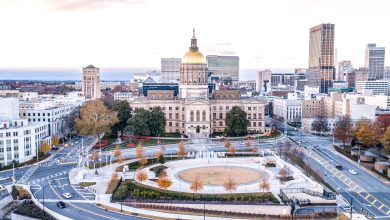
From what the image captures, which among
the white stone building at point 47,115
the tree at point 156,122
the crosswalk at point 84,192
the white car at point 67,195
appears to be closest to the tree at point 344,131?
the tree at point 156,122

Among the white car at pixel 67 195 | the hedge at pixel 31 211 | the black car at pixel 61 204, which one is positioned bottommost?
the hedge at pixel 31 211

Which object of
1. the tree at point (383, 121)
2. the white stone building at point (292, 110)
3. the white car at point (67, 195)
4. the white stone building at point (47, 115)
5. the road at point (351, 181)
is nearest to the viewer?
the road at point (351, 181)

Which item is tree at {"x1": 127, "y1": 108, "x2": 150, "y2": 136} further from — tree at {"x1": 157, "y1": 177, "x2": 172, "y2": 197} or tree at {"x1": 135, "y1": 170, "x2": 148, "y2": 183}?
tree at {"x1": 157, "y1": 177, "x2": 172, "y2": 197}

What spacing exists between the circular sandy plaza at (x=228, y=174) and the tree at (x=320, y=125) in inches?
1650

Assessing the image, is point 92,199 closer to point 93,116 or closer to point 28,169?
point 28,169

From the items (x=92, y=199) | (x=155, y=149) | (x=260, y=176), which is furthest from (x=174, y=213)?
(x=155, y=149)

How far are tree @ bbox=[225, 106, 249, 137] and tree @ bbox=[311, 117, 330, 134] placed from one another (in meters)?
22.9

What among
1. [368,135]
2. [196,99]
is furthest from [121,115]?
[368,135]

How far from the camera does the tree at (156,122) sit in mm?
113537

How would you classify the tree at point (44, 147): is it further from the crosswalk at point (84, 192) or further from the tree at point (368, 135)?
the tree at point (368, 135)

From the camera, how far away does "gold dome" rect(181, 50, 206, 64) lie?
429ft

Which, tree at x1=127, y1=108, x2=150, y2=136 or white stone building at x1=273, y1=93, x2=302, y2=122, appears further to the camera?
white stone building at x1=273, y1=93, x2=302, y2=122

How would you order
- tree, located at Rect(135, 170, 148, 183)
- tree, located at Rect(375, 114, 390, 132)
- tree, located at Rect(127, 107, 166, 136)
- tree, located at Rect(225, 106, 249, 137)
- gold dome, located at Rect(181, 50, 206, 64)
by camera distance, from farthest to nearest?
gold dome, located at Rect(181, 50, 206, 64)
tree, located at Rect(225, 106, 249, 137)
tree, located at Rect(375, 114, 390, 132)
tree, located at Rect(127, 107, 166, 136)
tree, located at Rect(135, 170, 148, 183)

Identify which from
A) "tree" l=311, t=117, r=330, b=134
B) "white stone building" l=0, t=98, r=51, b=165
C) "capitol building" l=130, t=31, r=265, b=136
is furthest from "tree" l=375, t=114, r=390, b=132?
"white stone building" l=0, t=98, r=51, b=165
